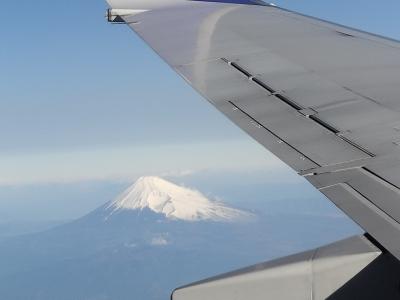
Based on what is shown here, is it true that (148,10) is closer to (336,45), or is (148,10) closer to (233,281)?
(336,45)

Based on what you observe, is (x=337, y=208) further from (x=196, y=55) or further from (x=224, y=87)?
(x=196, y=55)

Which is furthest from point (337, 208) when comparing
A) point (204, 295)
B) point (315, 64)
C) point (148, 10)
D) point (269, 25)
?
point (148, 10)

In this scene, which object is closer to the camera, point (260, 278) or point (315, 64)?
point (260, 278)

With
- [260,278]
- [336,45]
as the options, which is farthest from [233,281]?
[336,45]

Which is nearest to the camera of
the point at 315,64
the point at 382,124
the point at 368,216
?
the point at 368,216

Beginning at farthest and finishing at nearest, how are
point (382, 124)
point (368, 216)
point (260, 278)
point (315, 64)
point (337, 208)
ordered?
point (315, 64)
point (382, 124)
point (260, 278)
point (337, 208)
point (368, 216)

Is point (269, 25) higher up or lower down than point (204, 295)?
higher up
